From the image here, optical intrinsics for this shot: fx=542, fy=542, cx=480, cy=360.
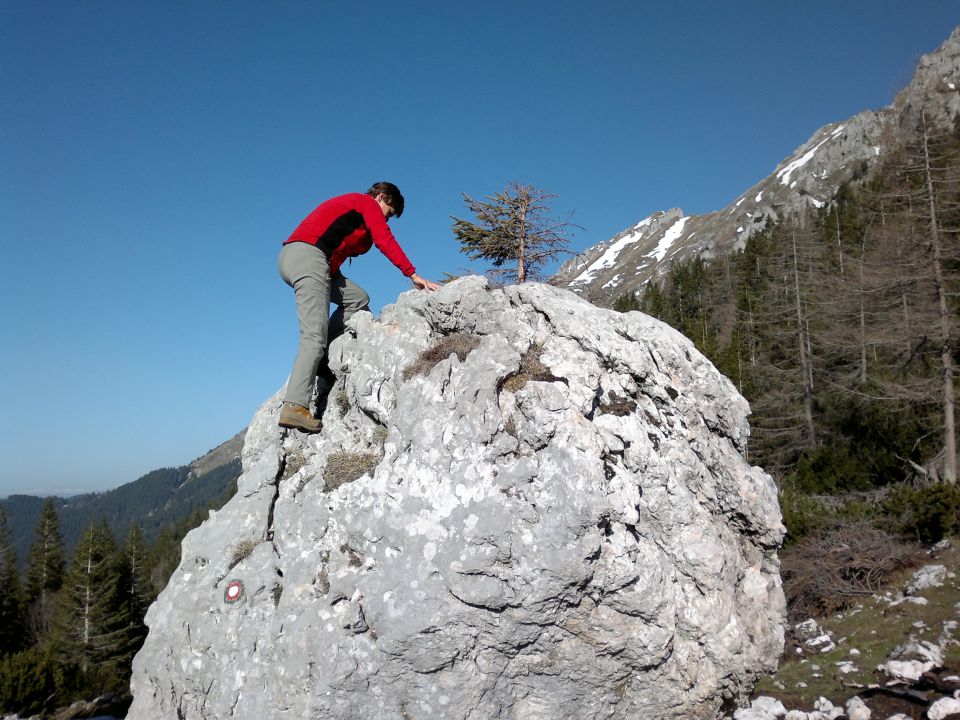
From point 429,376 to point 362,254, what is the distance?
7.84 feet

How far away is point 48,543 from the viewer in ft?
→ 188

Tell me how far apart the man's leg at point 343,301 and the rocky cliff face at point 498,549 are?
1291 millimetres

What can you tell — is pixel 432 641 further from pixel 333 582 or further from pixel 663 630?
pixel 663 630

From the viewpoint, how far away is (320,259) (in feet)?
20.6

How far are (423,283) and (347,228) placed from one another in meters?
1.13

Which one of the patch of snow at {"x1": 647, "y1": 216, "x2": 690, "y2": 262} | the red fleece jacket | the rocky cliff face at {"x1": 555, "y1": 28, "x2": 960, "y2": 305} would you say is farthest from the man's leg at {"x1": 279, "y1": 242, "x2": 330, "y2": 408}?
the patch of snow at {"x1": 647, "y1": 216, "x2": 690, "y2": 262}

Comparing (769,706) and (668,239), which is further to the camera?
(668,239)

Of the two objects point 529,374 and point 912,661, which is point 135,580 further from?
point 912,661

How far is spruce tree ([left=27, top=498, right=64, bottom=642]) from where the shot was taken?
2196 inches

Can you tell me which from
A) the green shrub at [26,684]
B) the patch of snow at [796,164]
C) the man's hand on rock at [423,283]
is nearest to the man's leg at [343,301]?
the man's hand on rock at [423,283]

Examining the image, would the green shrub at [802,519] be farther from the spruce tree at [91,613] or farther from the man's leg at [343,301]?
the spruce tree at [91,613]

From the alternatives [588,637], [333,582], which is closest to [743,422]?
[588,637]

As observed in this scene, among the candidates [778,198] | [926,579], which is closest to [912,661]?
[926,579]

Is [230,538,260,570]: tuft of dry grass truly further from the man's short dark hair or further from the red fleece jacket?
the man's short dark hair
